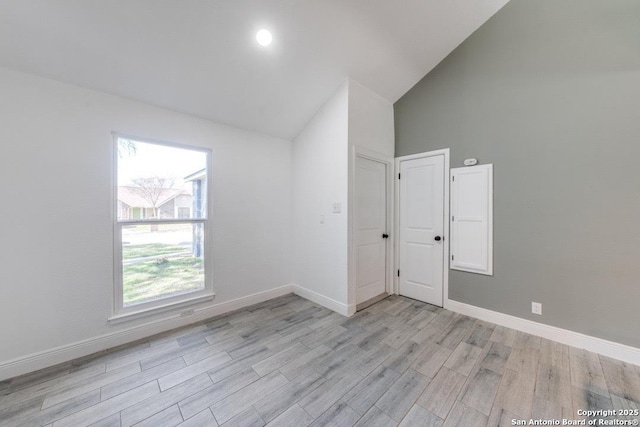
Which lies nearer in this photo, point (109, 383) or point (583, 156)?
point (109, 383)

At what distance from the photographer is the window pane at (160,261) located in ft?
8.30

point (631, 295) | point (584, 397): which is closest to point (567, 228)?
point (631, 295)

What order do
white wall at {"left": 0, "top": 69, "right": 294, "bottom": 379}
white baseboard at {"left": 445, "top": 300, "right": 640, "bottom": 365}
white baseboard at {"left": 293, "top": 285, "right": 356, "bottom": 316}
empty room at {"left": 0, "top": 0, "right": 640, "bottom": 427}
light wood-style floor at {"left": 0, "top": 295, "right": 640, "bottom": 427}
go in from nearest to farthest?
1. light wood-style floor at {"left": 0, "top": 295, "right": 640, "bottom": 427}
2. empty room at {"left": 0, "top": 0, "right": 640, "bottom": 427}
3. white wall at {"left": 0, "top": 69, "right": 294, "bottom": 379}
4. white baseboard at {"left": 445, "top": 300, "right": 640, "bottom": 365}
5. white baseboard at {"left": 293, "top": 285, "right": 356, "bottom": 316}

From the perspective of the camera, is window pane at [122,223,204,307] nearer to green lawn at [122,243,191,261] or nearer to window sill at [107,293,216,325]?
green lawn at [122,243,191,261]

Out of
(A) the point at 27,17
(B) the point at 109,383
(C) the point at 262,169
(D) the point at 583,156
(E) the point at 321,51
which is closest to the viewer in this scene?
(A) the point at 27,17

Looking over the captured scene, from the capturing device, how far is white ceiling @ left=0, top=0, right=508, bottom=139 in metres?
1.88

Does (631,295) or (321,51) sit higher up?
(321,51)

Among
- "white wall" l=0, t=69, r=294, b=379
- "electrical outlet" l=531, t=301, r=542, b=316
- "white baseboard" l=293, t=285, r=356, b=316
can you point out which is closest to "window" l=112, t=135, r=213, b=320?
"white wall" l=0, t=69, r=294, b=379

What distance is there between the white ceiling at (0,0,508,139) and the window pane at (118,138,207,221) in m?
0.53

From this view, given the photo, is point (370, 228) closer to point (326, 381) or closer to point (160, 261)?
point (326, 381)

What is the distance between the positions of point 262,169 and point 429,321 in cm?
296

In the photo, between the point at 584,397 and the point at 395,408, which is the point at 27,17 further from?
the point at 584,397

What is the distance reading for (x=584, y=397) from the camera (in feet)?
5.61

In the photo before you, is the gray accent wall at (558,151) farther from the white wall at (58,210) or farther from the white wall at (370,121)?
the white wall at (58,210)
